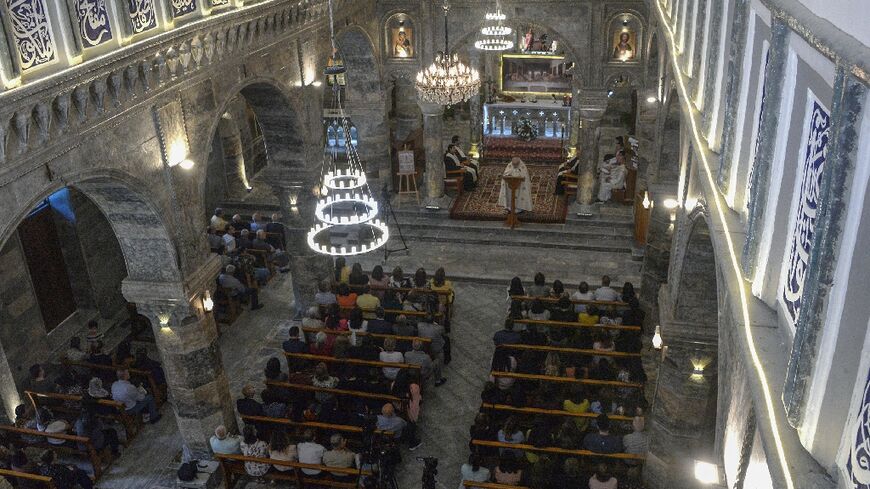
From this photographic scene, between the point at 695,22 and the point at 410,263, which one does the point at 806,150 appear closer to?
the point at 695,22

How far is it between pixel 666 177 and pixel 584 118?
198 inches

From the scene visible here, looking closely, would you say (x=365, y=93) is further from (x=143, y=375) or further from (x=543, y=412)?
(x=543, y=412)

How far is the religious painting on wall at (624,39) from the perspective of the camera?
16.0 m

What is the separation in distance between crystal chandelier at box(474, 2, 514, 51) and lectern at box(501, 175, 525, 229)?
280cm

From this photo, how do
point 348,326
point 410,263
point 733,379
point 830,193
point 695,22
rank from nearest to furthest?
1. point 830,193
2. point 733,379
3. point 695,22
4. point 348,326
5. point 410,263

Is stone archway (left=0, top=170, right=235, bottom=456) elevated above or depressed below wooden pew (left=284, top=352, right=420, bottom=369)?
above

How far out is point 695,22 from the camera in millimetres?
7477

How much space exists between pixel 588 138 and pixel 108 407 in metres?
11.0

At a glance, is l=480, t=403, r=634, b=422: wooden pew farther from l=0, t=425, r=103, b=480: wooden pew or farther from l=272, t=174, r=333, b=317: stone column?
l=0, t=425, r=103, b=480: wooden pew

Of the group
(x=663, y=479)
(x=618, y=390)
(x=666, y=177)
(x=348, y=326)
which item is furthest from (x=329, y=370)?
(x=666, y=177)

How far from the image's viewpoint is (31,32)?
6.62m

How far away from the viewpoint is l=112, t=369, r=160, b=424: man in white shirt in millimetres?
11062

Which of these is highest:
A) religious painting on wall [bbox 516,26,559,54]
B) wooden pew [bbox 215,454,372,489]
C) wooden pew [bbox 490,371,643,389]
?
religious painting on wall [bbox 516,26,559,54]

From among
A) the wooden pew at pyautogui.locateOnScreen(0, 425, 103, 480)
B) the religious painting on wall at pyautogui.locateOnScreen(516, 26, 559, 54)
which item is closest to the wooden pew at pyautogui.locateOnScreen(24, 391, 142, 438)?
the wooden pew at pyautogui.locateOnScreen(0, 425, 103, 480)
